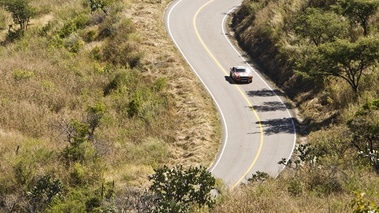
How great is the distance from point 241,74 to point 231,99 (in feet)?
12.3

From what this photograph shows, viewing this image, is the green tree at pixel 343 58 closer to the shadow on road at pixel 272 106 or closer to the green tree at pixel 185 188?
the shadow on road at pixel 272 106

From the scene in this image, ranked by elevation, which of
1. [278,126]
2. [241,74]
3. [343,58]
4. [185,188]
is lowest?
[278,126]

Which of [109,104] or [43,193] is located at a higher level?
[43,193]

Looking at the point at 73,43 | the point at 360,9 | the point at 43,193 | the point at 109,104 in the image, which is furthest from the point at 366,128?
the point at 73,43

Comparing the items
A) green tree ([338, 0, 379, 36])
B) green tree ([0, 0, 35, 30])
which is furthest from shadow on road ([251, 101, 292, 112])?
green tree ([0, 0, 35, 30])

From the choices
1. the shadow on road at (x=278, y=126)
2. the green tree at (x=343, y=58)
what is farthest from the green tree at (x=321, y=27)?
the shadow on road at (x=278, y=126)

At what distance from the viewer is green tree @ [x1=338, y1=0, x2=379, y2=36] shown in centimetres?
4300

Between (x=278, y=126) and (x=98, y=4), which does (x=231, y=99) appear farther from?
(x=98, y=4)

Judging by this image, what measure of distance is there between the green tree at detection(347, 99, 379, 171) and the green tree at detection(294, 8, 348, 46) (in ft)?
39.7

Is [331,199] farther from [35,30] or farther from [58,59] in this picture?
[35,30]

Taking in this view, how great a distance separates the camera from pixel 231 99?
4303 centimetres

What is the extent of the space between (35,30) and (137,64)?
56.3 ft

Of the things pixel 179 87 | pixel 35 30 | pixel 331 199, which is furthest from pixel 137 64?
pixel 331 199

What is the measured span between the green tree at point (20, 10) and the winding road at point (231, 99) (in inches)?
611
